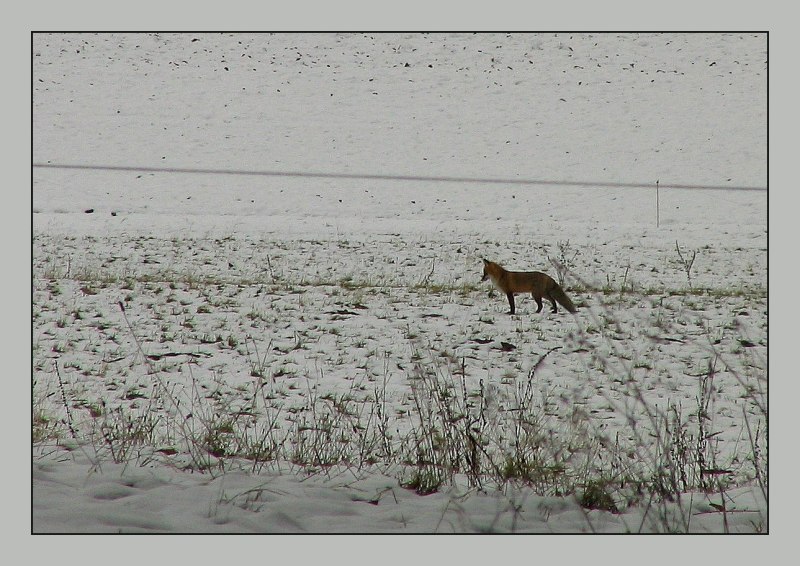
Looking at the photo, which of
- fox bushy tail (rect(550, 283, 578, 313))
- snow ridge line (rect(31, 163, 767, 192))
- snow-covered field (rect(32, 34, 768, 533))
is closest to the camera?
snow-covered field (rect(32, 34, 768, 533))

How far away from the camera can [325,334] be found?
7.86 metres

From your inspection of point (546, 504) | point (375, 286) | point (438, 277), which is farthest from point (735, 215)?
point (546, 504)

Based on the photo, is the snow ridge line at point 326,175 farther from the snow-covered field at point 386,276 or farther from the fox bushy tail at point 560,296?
the fox bushy tail at point 560,296

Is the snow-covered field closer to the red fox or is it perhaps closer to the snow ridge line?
the snow ridge line

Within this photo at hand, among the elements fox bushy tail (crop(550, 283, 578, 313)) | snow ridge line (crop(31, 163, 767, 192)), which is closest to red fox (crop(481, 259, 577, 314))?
fox bushy tail (crop(550, 283, 578, 313))

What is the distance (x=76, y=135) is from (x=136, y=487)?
29.1 m

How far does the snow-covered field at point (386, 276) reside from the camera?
354cm

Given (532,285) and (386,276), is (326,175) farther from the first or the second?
(532,285)

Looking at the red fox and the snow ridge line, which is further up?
the snow ridge line

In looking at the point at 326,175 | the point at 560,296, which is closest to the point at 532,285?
the point at 560,296

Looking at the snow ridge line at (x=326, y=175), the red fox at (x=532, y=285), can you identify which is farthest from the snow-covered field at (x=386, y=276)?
the red fox at (x=532, y=285)

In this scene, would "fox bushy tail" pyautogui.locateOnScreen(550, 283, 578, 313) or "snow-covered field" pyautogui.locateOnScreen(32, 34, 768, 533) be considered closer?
"snow-covered field" pyautogui.locateOnScreen(32, 34, 768, 533)

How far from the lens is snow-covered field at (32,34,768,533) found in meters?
3.54

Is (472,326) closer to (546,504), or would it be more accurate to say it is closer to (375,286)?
(375,286)
